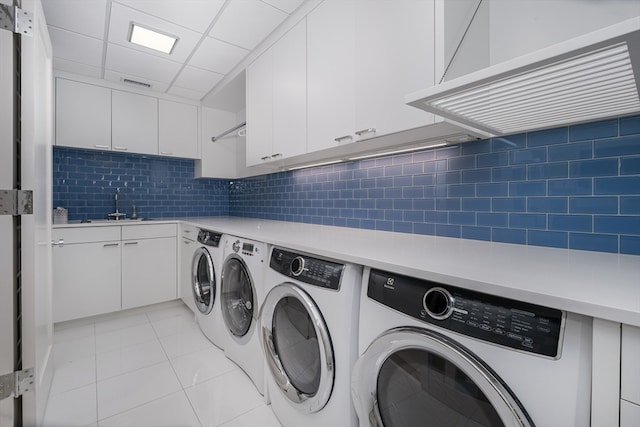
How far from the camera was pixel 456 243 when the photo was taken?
1.27 m

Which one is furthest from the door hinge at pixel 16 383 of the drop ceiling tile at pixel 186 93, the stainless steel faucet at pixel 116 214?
the drop ceiling tile at pixel 186 93

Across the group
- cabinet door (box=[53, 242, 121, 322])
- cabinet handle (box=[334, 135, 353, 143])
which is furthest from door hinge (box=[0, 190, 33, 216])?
cabinet door (box=[53, 242, 121, 322])

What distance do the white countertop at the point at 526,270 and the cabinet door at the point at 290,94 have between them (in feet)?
2.93

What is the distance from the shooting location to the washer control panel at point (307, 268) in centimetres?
103

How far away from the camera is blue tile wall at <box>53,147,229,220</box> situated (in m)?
2.82

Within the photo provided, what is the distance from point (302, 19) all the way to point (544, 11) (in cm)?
130

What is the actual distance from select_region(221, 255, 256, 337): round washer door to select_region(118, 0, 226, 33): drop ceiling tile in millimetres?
1586

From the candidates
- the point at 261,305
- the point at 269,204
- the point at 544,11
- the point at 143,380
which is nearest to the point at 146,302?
the point at 143,380

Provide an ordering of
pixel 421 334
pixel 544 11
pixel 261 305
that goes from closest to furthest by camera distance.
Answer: pixel 421 334
pixel 544 11
pixel 261 305

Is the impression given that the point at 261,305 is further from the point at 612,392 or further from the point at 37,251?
the point at 612,392

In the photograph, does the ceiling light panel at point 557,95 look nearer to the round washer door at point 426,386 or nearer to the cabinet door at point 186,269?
the round washer door at point 426,386

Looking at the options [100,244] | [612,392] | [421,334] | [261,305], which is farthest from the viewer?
[100,244]

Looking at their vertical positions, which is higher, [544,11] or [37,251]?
[544,11]

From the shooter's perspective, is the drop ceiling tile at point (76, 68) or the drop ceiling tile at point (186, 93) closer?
the drop ceiling tile at point (76, 68)
